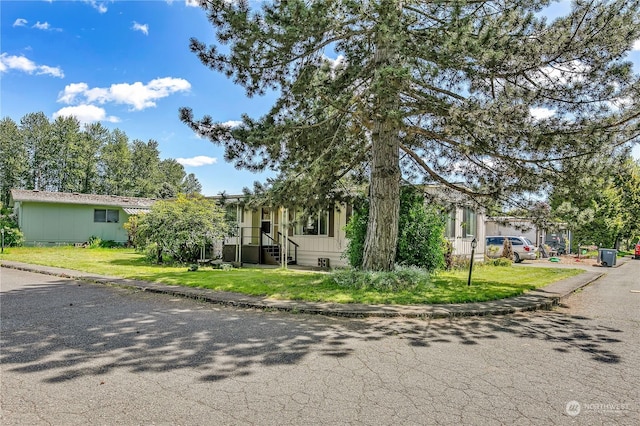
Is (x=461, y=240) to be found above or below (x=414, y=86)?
below

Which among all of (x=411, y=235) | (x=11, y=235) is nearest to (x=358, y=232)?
(x=411, y=235)

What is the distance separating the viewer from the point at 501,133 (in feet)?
26.7

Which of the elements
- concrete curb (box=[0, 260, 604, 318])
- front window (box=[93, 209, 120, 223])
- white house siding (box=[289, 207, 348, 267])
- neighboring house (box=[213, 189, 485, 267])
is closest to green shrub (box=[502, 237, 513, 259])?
neighboring house (box=[213, 189, 485, 267])

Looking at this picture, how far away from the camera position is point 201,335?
5.81 m

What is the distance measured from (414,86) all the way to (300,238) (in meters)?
9.61

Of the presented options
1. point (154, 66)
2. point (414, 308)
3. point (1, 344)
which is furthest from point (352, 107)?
point (154, 66)

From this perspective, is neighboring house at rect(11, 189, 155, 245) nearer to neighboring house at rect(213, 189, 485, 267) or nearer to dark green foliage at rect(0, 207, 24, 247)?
dark green foliage at rect(0, 207, 24, 247)

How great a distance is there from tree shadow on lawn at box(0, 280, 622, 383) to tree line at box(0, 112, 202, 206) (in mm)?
41831

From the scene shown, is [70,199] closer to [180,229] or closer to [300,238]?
[180,229]

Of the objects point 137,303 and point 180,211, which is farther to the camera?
point 180,211

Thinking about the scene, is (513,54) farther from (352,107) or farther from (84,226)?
(84,226)

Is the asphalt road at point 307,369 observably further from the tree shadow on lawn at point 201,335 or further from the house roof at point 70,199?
the house roof at point 70,199

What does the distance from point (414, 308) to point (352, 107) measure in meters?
4.81

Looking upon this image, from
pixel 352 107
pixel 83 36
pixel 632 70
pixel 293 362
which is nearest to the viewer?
pixel 293 362
